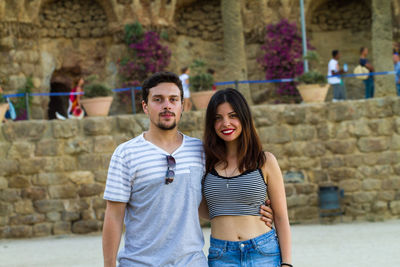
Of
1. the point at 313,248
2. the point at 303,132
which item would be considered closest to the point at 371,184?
the point at 303,132

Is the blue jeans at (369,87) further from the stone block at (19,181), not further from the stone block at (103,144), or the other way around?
the stone block at (19,181)

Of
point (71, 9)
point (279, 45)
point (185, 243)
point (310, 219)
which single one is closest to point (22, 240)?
point (310, 219)

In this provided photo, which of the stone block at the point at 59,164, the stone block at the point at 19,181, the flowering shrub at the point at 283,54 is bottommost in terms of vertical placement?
the stone block at the point at 19,181

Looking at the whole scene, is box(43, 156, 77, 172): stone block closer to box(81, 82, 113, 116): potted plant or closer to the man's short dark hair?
box(81, 82, 113, 116): potted plant

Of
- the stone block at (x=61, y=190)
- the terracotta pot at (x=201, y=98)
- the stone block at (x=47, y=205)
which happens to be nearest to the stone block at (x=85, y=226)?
the stone block at (x=47, y=205)

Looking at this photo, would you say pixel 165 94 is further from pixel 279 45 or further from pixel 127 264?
pixel 279 45

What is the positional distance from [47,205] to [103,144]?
1339mm

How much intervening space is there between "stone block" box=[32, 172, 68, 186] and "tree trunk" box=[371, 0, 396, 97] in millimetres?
8686

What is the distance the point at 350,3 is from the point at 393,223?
29.8 feet

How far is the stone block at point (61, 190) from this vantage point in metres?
8.70

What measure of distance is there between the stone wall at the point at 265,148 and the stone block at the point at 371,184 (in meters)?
0.02

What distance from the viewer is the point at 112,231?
2.73 m

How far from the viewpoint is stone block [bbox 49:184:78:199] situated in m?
8.70

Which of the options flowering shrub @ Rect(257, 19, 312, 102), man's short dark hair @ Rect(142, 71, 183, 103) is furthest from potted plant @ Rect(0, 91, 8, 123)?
flowering shrub @ Rect(257, 19, 312, 102)
